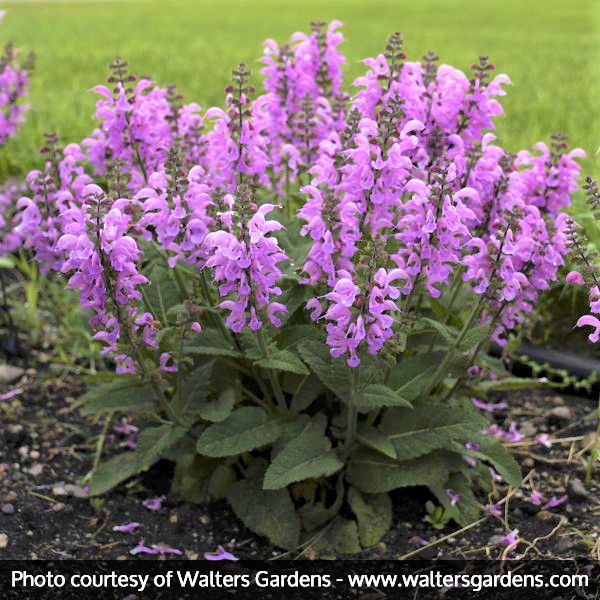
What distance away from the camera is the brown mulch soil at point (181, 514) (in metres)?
2.87

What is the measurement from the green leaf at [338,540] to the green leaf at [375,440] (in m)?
0.27

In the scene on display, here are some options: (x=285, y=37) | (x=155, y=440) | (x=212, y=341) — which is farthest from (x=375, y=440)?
(x=285, y=37)

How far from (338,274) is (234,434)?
2.01 feet

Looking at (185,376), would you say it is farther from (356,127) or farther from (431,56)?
(431,56)

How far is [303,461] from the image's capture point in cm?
266

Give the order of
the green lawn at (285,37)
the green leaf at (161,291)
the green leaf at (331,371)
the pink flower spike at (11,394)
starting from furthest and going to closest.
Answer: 1. the green lawn at (285,37)
2. the pink flower spike at (11,394)
3. the green leaf at (161,291)
4. the green leaf at (331,371)

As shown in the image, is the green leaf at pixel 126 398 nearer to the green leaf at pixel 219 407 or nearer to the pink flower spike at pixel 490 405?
the green leaf at pixel 219 407

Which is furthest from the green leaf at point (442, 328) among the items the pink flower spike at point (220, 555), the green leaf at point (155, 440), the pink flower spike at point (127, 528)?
the pink flower spike at point (127, 528)

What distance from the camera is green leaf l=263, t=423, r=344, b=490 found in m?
2.58

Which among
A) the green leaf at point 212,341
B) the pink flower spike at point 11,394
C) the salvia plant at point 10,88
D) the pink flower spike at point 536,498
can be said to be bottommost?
the pink flower spike at point 536,498

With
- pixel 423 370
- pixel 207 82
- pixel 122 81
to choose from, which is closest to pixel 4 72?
pixel 122 81

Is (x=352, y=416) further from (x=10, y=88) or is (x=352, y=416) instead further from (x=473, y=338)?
(x=10, y=88)

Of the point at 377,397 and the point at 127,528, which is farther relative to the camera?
the point at 127,528

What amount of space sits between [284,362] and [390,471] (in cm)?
55
